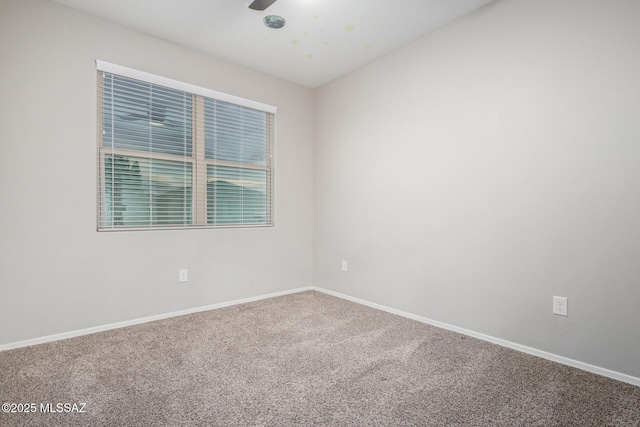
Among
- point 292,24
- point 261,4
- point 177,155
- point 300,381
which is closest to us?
point 300,381

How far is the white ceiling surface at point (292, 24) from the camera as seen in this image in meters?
2.35

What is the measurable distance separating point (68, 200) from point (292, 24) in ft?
7.19

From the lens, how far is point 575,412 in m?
1.52

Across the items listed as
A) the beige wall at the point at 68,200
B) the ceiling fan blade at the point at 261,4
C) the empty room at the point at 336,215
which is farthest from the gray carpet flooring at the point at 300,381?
the ceiling fan blade at the point at 261,4

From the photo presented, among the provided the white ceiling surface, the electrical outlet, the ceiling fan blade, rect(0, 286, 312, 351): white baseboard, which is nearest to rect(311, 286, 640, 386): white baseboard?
the electrical outlet

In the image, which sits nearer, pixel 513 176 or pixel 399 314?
pixel 513 176

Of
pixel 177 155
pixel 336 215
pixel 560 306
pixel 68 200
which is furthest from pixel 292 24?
pixel 560 306

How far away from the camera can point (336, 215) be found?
366 centimetres

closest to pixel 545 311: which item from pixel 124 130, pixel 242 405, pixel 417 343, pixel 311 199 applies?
pixel 417 343

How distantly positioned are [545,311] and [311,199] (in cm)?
256

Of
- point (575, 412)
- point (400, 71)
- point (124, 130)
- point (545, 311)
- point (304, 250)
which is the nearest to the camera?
point (575, 412)

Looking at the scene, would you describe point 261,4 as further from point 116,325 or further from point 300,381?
point 116,325

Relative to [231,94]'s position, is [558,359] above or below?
below

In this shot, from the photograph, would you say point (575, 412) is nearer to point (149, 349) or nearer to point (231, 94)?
point (149, 349)
